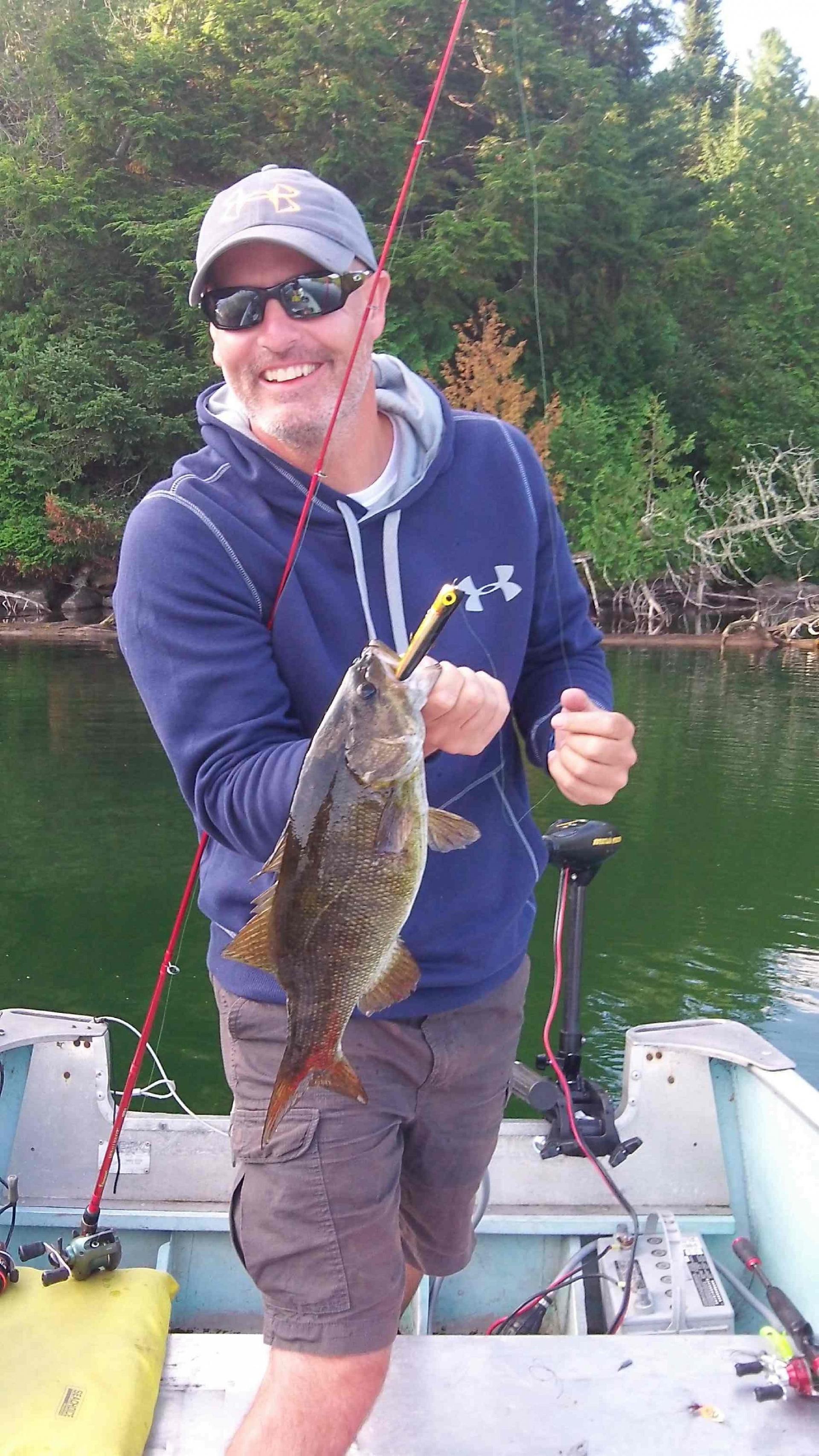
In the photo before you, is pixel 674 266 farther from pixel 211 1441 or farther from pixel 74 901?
pixel 211 1441

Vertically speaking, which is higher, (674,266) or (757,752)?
(674,266)

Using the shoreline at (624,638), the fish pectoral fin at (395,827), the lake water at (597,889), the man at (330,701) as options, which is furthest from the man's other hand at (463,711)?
the shoreline at (624,638)

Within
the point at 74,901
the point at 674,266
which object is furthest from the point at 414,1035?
the point at 674,266

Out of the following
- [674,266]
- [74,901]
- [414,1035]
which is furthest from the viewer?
[674,266]

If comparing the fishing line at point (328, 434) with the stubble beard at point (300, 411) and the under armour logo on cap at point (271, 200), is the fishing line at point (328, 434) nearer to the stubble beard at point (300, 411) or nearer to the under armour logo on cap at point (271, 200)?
the stubble beard at point (300, 411)

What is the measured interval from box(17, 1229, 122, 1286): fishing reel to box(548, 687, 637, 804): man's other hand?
5.28 ft

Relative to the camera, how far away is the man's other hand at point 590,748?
1.92 meters

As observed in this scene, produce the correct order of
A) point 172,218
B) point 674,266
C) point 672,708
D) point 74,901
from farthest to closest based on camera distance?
point 674,266 < point 172,218 < point 672,708 < point 74,901

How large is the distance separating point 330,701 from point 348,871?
488mm

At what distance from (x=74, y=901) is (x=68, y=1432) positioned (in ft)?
22.6

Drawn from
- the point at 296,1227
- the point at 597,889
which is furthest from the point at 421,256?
the point at 296,1227

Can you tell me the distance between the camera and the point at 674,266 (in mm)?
33125

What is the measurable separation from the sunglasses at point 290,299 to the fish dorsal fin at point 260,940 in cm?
116

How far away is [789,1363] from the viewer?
7.64 ft
